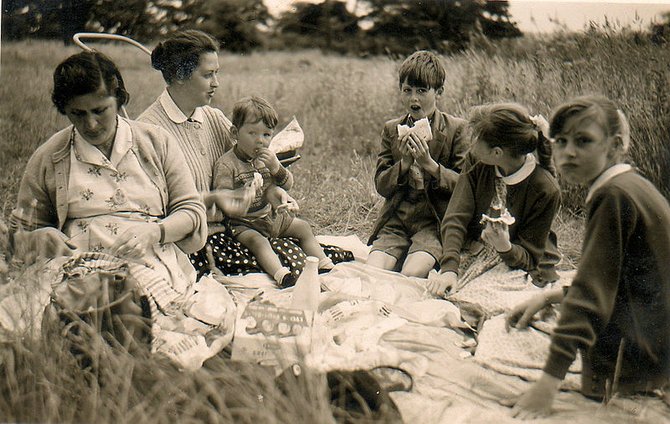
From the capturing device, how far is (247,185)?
2979 mm

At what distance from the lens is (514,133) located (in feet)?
9.07

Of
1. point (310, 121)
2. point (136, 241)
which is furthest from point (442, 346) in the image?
point (136, 241)

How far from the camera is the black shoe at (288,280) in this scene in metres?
2.96

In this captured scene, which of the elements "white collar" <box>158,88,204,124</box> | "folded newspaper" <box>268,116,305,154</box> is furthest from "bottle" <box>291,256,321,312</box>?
"white collar" <box>158,88,204,124</box>

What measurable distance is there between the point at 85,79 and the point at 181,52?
1.35 ft

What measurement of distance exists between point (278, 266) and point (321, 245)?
0.84 ft

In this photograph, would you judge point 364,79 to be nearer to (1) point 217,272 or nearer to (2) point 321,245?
(2) point 321,245

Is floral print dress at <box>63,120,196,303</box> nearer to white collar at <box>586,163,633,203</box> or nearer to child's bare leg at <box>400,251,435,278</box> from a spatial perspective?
child's bare leg at <box>400,251,435,278</box>

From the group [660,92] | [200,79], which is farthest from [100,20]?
[660,92]

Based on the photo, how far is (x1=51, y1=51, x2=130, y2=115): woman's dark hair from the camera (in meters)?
2.72

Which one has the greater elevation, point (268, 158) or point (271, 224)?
point (268, 158)

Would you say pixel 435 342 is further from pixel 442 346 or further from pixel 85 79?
pixel 85 79

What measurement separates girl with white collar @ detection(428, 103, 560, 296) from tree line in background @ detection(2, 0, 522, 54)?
0.37 meters

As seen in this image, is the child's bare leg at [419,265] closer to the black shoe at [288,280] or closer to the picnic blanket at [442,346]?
the picnic blanket at [442,346]
